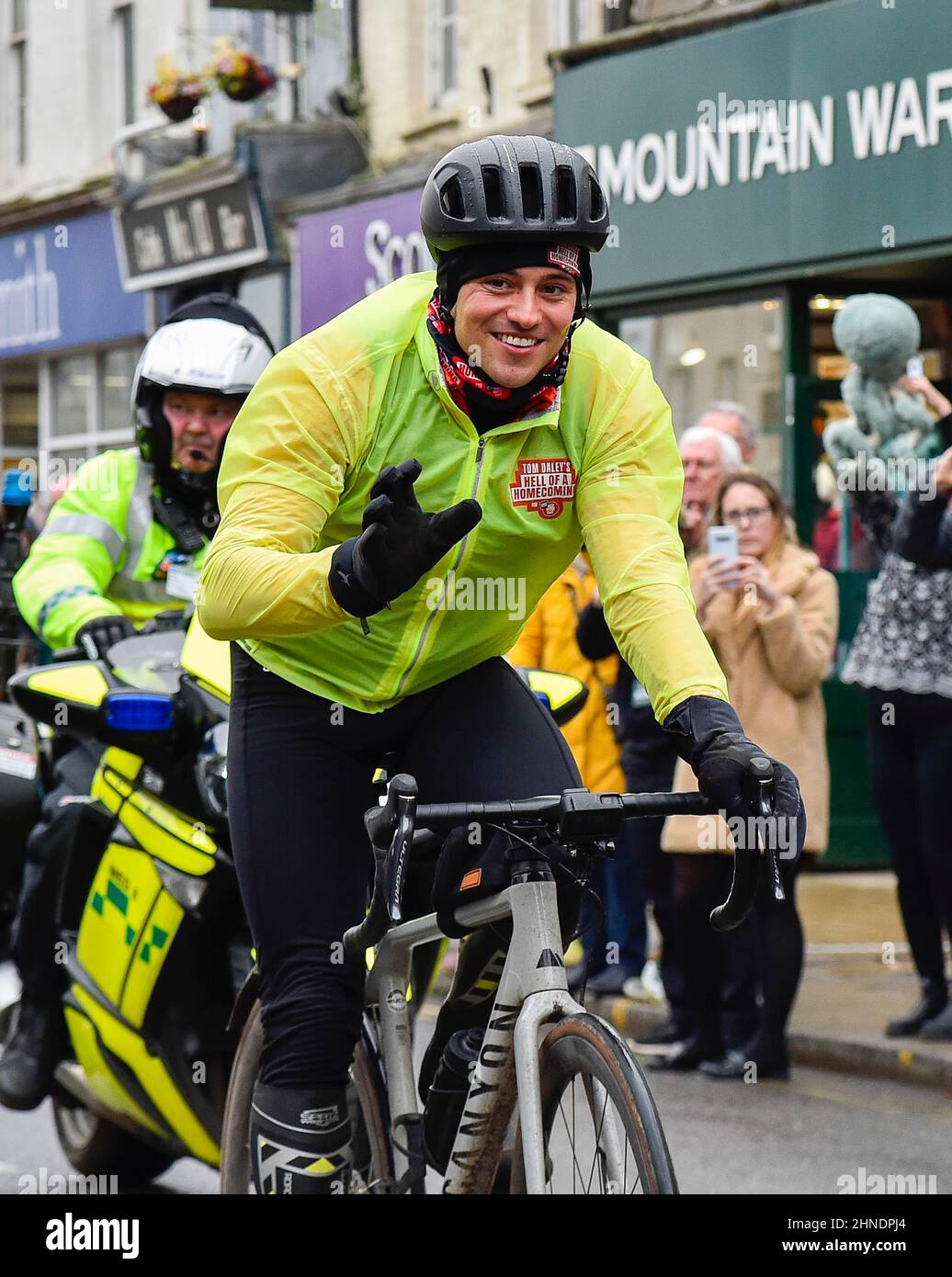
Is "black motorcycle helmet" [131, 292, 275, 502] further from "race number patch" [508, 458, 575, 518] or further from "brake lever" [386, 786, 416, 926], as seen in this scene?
"brake lever" [386, 786, 416, 926]

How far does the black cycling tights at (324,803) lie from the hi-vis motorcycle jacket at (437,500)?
0.22 feet

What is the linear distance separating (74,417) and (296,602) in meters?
18.9

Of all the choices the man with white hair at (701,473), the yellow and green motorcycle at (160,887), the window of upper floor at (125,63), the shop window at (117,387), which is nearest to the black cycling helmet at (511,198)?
the yellow and green motorcycle at (160,887)

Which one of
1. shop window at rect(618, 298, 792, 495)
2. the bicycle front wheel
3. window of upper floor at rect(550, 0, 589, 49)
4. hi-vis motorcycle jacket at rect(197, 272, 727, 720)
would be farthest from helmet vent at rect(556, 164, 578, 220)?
window of upper floor at rect(550, 0, 589, 49)

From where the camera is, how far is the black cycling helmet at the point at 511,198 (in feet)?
11.7

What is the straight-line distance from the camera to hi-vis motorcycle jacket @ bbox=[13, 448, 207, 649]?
5.55m

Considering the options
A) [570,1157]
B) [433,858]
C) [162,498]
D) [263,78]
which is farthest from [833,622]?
[263,78]

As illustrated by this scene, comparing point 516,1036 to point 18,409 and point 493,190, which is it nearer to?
point 493,190

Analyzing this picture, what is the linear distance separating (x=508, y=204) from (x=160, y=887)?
1931mm

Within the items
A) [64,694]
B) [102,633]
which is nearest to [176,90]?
[102,633]

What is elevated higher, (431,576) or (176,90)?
(176,90)

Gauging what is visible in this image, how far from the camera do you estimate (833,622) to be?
7719 mm

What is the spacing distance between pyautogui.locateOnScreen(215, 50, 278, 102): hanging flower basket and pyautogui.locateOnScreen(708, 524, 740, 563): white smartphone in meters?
10.3

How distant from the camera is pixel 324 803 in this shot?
12.8 feet
